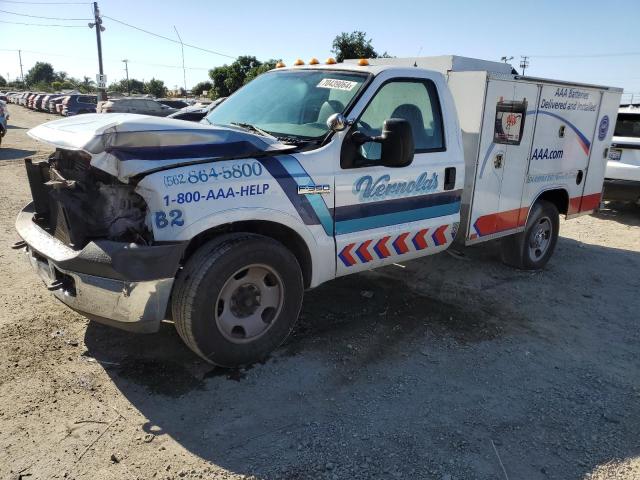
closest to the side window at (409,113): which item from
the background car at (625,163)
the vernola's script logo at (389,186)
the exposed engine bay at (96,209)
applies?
the vernola's script logo at (389,186)

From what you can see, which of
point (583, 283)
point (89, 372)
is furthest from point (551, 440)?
point (583, 283)

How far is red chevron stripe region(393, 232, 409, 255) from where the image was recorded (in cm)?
435

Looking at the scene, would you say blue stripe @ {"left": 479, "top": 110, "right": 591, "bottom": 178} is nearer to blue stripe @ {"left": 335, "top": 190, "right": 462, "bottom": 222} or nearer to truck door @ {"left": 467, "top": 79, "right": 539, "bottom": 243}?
truck door @ {"left": 467, "top": 79, "right": 539, "bottom": 243}

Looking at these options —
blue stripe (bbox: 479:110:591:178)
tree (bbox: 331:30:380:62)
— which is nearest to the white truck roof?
blue stripe (bbox: 479:110:591:178)

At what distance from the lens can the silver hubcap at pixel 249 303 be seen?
3.49 meters

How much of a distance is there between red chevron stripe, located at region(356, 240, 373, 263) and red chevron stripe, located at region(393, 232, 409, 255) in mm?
298

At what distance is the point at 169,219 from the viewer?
10.1 ft

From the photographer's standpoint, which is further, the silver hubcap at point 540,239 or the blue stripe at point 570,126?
the silver hubcap at point 540,239

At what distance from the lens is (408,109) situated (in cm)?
441

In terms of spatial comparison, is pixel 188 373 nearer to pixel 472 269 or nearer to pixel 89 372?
pixel 89 372

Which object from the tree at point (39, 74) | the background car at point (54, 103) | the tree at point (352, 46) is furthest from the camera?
the tree at point (39, 74)

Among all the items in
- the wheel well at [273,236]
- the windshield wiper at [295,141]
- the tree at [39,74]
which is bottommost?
the wheel well at [273,236]

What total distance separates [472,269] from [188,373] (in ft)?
12.8

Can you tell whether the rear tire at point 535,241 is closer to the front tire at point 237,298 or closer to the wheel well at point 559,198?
the wheel well at point 559,198
